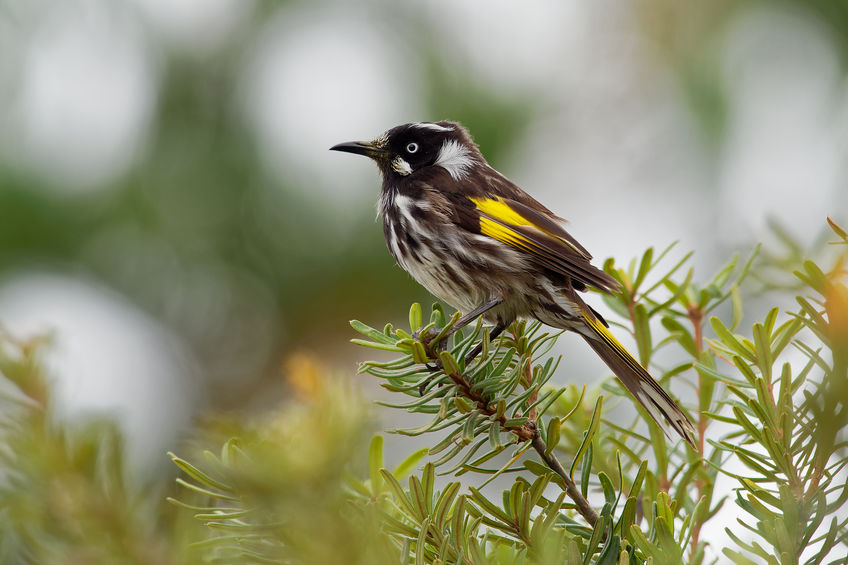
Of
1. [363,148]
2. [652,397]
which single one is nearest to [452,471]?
[652,397]

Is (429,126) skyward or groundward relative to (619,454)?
skyward

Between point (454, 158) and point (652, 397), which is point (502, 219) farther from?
point (652, 397)

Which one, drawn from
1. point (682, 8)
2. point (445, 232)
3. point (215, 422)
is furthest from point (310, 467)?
point (682, 8)

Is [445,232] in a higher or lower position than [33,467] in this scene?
higher

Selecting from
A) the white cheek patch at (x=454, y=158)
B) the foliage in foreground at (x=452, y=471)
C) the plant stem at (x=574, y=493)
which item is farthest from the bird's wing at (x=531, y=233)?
the plant stem at (x=574, y=493)

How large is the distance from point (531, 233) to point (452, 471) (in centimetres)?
146

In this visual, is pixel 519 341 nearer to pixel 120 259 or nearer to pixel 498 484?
pixel 498 484

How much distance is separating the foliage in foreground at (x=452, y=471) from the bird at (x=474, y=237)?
2.26 feet

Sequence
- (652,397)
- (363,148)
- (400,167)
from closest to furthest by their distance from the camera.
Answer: (652,397) < (363,148) < (400,167)

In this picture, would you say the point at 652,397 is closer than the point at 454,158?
Yes

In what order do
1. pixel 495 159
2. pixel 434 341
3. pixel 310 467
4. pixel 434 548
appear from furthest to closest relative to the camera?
1. pixel 495 159
2. pixel 434 341
3. pixel 434 548
4. pixel 310 467

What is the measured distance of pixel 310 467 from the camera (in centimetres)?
60

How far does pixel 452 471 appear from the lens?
121 centimetres

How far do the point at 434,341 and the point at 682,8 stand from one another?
2.42 m
